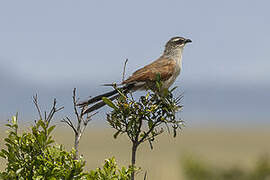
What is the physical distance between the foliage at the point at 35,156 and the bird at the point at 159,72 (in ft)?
3.68

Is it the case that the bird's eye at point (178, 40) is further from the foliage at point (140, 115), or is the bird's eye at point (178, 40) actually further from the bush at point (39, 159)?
the bush at point (39, 159)

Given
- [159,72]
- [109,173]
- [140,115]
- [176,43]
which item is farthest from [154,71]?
[109,173]

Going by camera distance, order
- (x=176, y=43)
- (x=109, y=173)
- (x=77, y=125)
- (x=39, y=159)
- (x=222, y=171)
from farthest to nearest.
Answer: (x=222, y=171) → (x=176, y=43) → (x=77, y=125) → (x=109, y=173) → (x=39, y=159)

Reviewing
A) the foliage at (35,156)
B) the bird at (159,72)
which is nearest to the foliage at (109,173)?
the foliage at (35,156)

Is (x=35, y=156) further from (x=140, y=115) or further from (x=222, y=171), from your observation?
(x=222, y=171)

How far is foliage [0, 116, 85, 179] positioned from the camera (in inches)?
164

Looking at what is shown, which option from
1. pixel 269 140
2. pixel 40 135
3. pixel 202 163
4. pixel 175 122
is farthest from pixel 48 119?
pixel 269 140

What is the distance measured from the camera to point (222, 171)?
1847cm

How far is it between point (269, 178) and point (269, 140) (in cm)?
11143

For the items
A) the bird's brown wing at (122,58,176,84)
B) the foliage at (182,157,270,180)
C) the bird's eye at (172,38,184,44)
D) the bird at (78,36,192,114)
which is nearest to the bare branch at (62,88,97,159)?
the bird at (78,36,192,114)

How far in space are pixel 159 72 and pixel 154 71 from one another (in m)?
0.22

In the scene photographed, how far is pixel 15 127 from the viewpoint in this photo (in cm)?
423

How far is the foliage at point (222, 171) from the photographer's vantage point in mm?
17219

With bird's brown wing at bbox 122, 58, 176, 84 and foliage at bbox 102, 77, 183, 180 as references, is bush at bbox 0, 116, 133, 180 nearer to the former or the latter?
foliage at bbox 102, 77, 183, 180
